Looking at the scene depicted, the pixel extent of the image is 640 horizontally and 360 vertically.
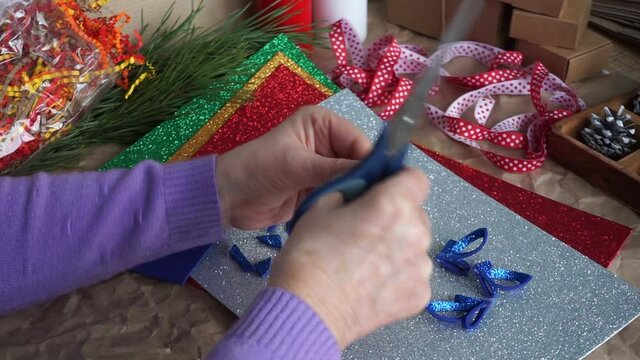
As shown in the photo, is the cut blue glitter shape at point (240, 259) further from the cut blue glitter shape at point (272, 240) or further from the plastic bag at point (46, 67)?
the plastic bag at point (46, 67)

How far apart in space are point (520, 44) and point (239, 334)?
513mm

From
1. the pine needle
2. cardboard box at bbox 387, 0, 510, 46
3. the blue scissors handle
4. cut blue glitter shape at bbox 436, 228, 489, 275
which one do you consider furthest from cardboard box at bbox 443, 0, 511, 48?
the blue scissors handle

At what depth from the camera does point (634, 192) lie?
1.90 ft

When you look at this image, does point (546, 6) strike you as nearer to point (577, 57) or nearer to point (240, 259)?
point (577, 57)

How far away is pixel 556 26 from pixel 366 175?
0.40 m

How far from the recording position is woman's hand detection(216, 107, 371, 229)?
487mm

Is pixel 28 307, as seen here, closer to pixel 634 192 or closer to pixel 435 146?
pixel 435 146

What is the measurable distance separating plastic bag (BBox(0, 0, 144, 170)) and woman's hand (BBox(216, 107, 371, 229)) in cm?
17

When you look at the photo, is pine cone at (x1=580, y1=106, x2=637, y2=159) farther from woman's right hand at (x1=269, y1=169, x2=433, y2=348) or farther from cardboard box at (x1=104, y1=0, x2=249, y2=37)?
cardboard box at (x1=104, y1=0, x2=249, y2=37)

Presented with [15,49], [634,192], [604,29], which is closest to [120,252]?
[15,49]

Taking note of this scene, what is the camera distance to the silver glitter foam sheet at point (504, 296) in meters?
0.48

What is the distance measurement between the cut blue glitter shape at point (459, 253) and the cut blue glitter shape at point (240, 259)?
146 mm

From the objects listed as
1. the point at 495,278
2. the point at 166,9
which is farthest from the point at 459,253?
the point at 166,9

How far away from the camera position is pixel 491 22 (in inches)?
29.6
